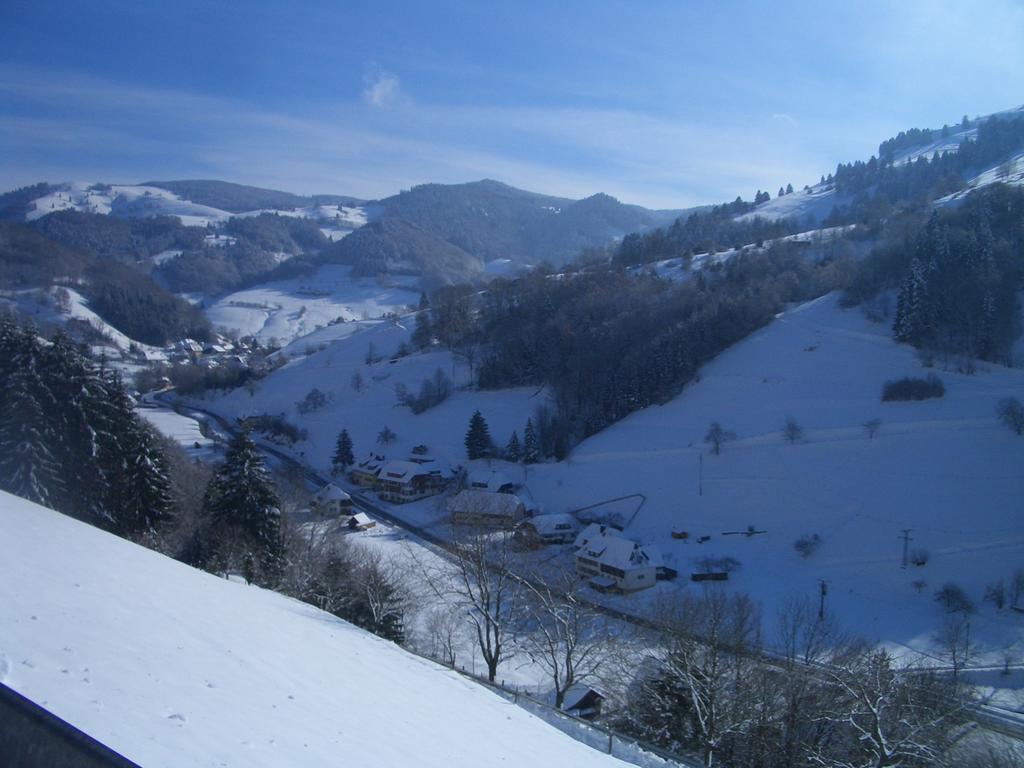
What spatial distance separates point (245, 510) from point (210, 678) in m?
8.88

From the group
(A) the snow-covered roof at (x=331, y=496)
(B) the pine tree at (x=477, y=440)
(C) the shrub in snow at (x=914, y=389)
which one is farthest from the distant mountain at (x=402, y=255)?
(C) the shrub in snow at (x=914, y=389)

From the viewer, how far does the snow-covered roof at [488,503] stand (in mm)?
21891

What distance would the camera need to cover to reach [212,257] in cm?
10831

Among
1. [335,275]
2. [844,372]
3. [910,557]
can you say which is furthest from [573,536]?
[335,275]

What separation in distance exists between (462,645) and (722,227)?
6236 centimetres

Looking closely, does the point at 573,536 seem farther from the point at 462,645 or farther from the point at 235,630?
the point at 235,630

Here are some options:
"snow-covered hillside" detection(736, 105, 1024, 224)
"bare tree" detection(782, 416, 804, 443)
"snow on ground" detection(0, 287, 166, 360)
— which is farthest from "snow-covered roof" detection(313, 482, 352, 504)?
"snow-covered hillside" detection(736, 105, 1024, 224)

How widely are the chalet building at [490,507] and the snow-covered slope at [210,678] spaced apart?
45.7ft

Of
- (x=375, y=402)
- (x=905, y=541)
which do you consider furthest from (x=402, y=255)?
(x=905, y=541)

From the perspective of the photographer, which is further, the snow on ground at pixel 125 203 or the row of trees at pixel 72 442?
the snow on ground at pixel 125 203

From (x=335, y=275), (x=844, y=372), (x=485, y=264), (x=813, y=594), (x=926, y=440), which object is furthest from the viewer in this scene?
(x=485, y=264)

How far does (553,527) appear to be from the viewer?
73.0 ft

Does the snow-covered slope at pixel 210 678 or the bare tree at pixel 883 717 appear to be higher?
the snow-covered slope at pixel 210 678

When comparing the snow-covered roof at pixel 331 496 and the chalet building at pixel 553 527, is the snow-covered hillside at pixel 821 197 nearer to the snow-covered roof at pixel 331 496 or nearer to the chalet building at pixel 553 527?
the chalet building at pixel 553 527
